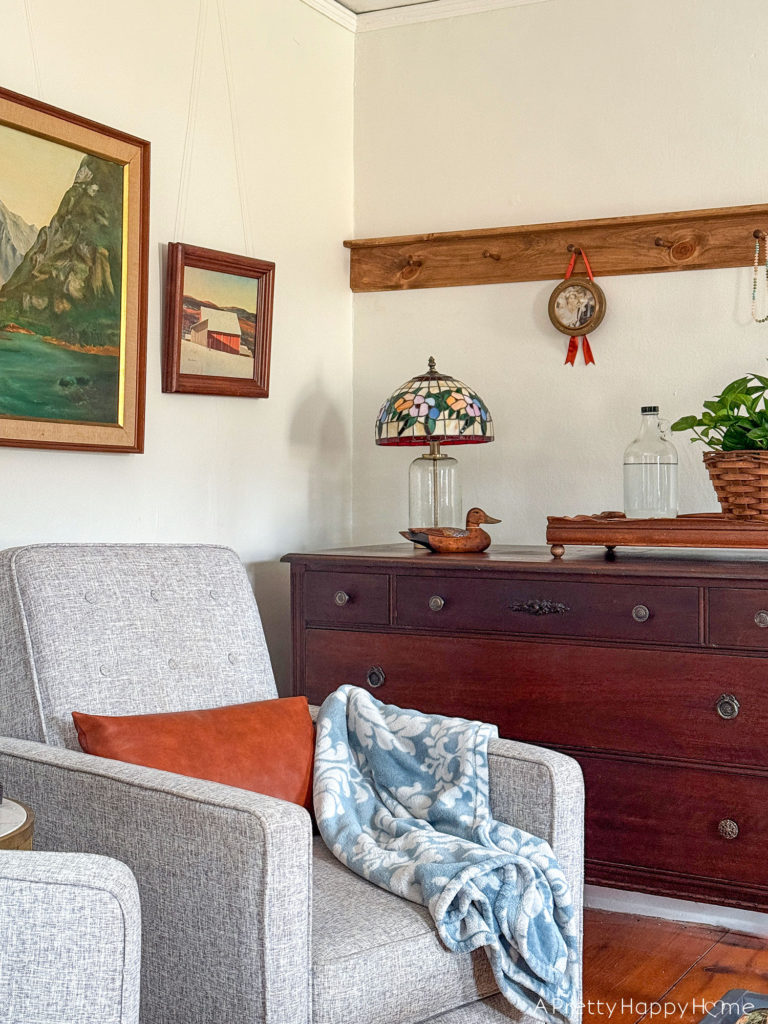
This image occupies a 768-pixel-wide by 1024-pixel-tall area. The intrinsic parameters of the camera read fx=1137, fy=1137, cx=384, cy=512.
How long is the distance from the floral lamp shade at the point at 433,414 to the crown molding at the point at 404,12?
1177mm

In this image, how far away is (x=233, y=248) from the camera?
3082 mm

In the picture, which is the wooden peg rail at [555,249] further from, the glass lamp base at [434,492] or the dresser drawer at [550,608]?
the dresser drawer at [550,608]

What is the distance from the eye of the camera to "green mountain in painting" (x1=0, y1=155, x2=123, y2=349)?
2.42m

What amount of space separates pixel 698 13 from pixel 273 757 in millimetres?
2351

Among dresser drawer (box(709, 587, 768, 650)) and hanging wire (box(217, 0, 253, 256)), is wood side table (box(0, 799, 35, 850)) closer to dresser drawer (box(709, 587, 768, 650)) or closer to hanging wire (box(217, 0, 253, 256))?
dresser drawer (box(709, 587, 768, 650))

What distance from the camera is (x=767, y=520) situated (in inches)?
101

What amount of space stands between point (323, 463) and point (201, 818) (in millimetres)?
1991

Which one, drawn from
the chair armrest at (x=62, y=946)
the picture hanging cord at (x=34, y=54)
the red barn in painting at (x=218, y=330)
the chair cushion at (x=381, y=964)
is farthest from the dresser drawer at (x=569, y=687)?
the chair armrest at (x=62, y=946)

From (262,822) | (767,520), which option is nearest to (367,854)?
(262,822)

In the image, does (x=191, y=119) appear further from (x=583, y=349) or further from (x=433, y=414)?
Answer: (x=583, y=349)

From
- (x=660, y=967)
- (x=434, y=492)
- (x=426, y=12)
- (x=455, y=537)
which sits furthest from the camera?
(x=426, y=12)

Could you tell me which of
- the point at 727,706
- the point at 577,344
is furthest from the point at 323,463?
the point at 727,706

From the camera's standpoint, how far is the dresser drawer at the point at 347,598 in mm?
2857

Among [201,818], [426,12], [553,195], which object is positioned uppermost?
[426,12]
